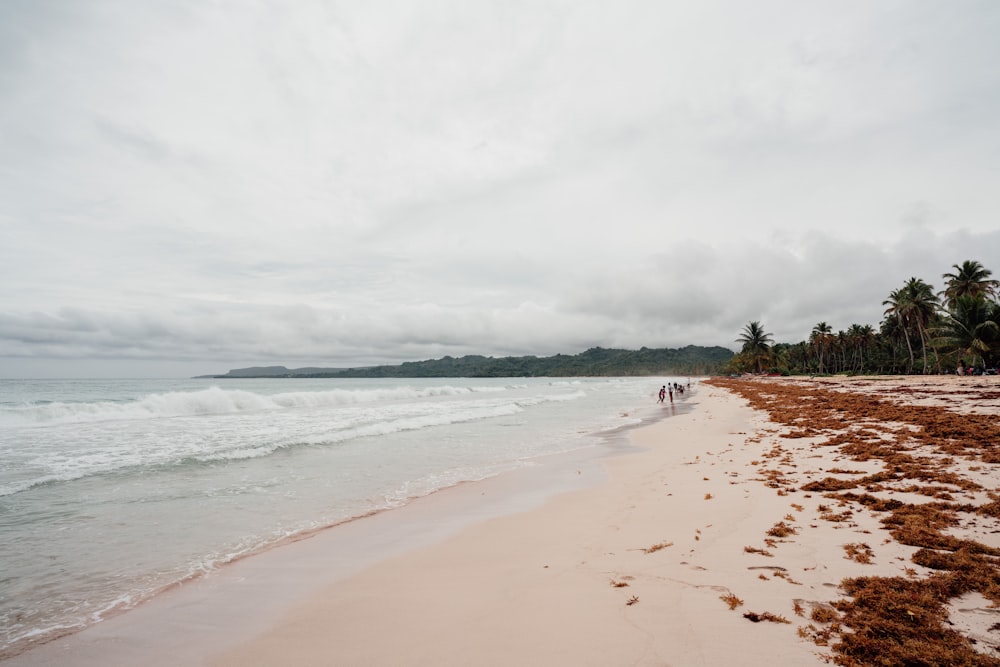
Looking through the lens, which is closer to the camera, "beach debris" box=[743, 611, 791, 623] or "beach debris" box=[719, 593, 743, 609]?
"beach debris" box=[743, 611, 791, 623]

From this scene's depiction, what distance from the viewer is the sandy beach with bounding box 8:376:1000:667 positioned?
3.61 meters

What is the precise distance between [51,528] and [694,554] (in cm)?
1051

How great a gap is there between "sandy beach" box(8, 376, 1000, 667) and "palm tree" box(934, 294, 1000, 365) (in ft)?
156

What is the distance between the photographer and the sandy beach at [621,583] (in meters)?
3.61

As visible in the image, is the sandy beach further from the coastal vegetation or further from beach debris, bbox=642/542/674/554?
the coastal vegetation

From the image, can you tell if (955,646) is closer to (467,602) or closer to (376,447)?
(467,602)

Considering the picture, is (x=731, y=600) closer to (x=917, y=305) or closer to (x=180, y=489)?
(x=180, y=489)

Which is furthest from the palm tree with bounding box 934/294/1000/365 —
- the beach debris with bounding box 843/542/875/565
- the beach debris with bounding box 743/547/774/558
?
the beach debris with bounding box 743/547/774/558

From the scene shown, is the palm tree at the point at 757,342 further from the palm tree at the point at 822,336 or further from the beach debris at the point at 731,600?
the beach debris at the point at 731,600

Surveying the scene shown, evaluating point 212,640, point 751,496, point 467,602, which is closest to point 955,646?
point 467,602

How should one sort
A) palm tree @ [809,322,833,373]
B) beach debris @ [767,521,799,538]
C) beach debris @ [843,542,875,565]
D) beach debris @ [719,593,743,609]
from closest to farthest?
beach debris @ [719,593,743,609] → beach debris @ [843,542,875,565] → beach debris @ [767,521,799,538] → palm tree @ [809,322,833,373]

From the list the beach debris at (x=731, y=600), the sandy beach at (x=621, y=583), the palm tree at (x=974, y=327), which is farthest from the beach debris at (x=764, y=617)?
the palm tree at (x=974, y=327)

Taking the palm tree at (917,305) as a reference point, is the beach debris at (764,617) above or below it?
below

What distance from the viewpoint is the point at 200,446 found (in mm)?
16469
